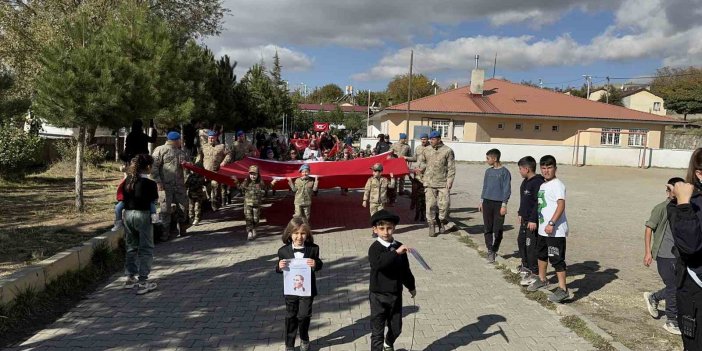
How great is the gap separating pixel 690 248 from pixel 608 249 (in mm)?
6097

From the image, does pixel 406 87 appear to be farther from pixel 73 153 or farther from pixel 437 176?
pixel 437 176

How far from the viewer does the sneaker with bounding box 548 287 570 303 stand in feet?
18.0

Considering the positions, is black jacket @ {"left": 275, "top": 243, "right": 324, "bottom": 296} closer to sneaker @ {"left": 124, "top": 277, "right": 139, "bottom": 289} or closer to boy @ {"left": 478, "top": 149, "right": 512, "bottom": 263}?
sneaker @ {"left": 124, "top": 277, "right": 139, "bottom": 289}

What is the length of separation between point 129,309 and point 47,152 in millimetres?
13844

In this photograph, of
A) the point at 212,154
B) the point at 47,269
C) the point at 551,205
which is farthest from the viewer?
the point at 212,154

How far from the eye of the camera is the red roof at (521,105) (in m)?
34.3

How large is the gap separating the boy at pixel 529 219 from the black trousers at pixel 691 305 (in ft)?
8.31

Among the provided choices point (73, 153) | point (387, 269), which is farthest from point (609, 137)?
point (387, 269)

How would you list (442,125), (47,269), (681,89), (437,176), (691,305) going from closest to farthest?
1. (691,305)
2. (47,269)
3. (437,176)
4. (442,125)
5. (681,89)

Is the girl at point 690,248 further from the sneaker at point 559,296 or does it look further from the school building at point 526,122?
the school building at point 526,122

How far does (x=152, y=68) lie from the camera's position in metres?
11.0

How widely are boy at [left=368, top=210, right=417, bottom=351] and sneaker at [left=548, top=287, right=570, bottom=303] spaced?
2.33 meters

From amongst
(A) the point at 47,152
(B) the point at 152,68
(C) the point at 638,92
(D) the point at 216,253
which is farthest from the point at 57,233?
(C) the point at 638,92

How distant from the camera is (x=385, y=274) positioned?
396 cm
